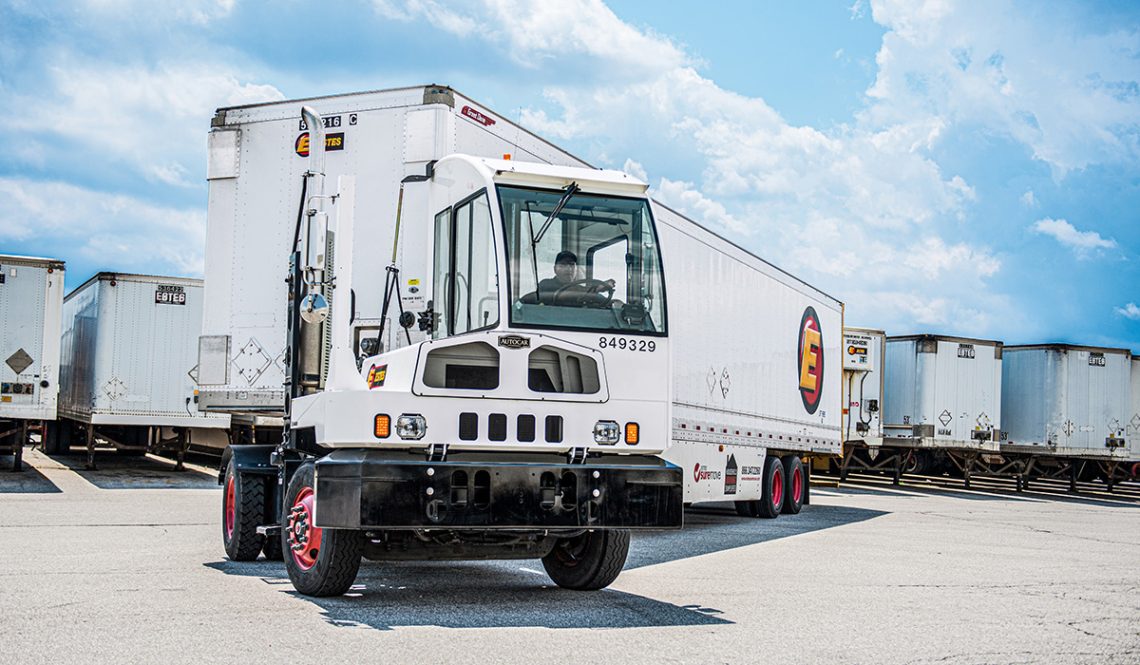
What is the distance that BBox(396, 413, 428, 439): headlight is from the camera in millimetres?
7258

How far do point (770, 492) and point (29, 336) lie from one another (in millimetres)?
12998

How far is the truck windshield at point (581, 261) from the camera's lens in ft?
25.7

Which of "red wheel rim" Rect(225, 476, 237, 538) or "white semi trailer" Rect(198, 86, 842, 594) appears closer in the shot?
"white semi trailer" Rect(198, 86, 842, 594)

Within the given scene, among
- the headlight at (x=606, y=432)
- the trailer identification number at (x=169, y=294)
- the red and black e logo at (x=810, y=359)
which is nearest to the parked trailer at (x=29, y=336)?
the trailer identification number at (x=169, y=294)

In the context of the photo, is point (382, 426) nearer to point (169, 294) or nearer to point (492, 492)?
point (492, 492)

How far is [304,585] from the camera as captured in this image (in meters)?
7.91

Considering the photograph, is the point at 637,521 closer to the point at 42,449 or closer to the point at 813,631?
the point at 813,631

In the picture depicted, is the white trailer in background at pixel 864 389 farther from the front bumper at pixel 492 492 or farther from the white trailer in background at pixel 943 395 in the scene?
the front bumper at pixel 492 492

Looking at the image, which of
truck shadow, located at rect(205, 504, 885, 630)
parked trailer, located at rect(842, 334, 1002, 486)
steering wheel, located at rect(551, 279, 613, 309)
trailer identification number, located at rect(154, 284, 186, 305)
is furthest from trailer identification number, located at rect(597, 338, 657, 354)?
parked trailer, located at rect(842, 334, 1002, 486)

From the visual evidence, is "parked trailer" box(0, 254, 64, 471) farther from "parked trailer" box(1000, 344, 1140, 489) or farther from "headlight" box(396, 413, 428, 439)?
"parked trailer" box(1000, 344, 1140, 489)

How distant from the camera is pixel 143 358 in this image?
73.1ft

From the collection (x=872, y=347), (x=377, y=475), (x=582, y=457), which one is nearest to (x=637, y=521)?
(x=582, y=457)

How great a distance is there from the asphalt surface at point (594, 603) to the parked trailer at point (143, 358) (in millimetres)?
7208

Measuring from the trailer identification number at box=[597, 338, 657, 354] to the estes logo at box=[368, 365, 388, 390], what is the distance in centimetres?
144
